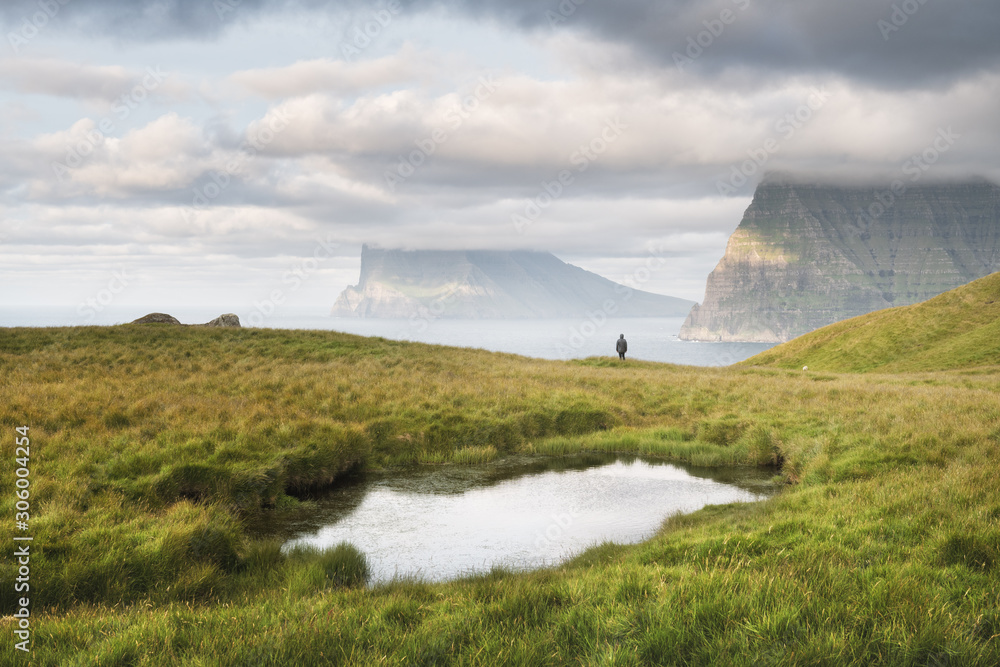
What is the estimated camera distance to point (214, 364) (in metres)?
24.8

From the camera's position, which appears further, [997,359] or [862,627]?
[997,359]

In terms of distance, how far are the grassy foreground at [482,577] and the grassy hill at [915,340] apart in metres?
39.9

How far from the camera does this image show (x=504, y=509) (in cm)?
1226

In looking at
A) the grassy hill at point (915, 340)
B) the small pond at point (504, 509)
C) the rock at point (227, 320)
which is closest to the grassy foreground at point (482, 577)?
the small pond at point (504, 509)

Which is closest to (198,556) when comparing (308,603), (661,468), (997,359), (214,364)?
(308,603)

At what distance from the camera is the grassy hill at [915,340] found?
172ft

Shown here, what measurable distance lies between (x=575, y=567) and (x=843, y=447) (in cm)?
971

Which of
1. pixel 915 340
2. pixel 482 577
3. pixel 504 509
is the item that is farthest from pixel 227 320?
pixel 915 340

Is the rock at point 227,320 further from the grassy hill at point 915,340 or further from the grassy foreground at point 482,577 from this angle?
the grassy hill at point 915,340

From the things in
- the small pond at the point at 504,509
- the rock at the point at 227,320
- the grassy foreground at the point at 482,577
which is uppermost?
the rock at the point at 227,320

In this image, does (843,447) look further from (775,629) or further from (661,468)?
(775,629)

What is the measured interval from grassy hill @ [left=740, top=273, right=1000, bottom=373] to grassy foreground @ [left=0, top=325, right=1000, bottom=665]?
131 ft

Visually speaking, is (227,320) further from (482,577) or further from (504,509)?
(482,577)

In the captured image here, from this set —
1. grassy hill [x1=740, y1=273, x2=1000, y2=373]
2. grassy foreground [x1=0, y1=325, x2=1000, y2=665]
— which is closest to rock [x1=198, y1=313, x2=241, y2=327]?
grassy foreground [x1=0, y1=325, x2=1000, y2=665]
